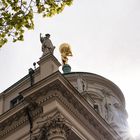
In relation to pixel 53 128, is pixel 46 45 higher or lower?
higher

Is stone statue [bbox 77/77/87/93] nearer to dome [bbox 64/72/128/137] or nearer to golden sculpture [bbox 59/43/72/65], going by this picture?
dome [bbox 64/72/128/137]

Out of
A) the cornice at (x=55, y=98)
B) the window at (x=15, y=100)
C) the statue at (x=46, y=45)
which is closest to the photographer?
the cornice at (x=55, y=98)

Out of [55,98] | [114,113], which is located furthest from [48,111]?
[114,113]

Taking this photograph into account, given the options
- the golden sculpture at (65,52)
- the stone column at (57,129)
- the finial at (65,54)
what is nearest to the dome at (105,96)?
the finial at (65,54)

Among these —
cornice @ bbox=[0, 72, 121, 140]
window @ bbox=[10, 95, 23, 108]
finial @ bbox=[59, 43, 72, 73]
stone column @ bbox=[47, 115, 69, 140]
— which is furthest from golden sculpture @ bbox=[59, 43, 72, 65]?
stone column @ bbox=[47, 115, 69, 140]

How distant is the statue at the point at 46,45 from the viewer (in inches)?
1278

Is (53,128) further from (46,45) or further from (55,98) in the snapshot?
(46,45)

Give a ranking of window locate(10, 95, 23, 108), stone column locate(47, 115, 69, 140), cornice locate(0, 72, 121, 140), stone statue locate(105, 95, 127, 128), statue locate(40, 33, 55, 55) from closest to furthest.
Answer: stone column locate(47, 115, 69, 140) → cornice locate(0, 72, 121, 140) → statue locate(40, 33, 55, 55) → window locate(10, 95, 23, 108) → stone statue locate(105, 95, 127, 128)

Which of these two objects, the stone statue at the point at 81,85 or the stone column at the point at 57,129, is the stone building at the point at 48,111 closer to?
the stone column at the point at 57,129

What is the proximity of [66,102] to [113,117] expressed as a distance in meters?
15.5

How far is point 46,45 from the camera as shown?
32.8m

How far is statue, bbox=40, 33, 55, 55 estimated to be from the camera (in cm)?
3245

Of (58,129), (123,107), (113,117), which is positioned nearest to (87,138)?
(58,129)

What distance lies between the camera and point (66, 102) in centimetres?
2975
